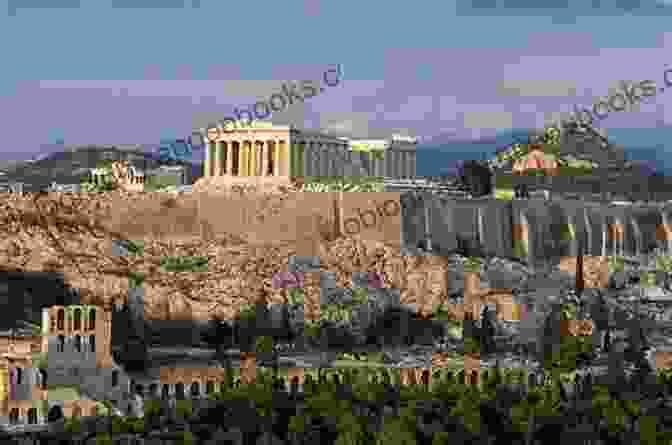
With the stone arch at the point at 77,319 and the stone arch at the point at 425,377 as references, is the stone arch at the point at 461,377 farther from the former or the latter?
the stone arch at the point at 77,319

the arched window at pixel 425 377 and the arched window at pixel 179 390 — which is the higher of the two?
the arched window at pixel 425 377

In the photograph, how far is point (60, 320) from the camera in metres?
77.2

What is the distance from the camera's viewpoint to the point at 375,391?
75.9 m

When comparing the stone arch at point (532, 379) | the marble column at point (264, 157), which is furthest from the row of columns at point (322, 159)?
the stone arch at point (532, 379)

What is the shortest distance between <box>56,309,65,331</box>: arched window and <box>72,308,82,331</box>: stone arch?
1.20 feet

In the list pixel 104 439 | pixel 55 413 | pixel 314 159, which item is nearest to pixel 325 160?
pixel 314 159

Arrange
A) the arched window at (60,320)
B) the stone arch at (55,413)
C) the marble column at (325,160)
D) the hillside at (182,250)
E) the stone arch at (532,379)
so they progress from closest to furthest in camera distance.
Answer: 1. the stone arch at (55,413)
2. the arched window at (60,320)
3. the stone arch at (532,379)
4. the hillside at (182,250)
5. the marble column at (325,160)

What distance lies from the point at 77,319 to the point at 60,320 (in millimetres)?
749

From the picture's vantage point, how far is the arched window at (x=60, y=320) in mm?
77000

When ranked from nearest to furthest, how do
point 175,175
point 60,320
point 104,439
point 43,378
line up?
point 104,439
point 43,378
point 60,320
point 175,175

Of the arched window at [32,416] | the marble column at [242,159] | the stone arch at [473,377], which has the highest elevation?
the marble column at [242,159]

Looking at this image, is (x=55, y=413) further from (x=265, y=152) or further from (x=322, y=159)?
(x=322, y=159)

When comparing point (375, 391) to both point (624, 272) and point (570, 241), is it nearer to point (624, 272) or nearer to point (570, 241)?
point (624, 272)

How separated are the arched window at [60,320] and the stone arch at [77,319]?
1.20 feet
